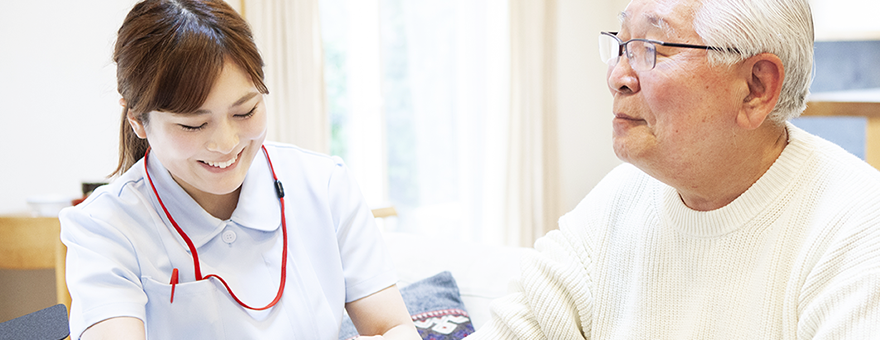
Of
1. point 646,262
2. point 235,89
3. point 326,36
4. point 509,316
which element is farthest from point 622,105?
point 326,36

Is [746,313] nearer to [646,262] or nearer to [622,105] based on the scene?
[646,262]

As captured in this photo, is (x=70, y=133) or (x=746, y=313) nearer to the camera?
(x=746, y=313)

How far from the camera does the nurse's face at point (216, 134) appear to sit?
1203mm

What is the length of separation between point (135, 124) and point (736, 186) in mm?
1046

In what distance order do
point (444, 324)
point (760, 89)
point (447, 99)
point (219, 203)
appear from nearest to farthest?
point (760, 89) → point (219, 203) → point (444, 324) → point (447, 99)

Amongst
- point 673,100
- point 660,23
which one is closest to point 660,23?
point 660,23

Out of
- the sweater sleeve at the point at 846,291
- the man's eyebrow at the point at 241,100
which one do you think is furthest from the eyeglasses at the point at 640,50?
the man's eyebrow at the point at 241,100

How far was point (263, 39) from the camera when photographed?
323 centimetres

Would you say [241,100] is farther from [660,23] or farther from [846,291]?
[846,291]

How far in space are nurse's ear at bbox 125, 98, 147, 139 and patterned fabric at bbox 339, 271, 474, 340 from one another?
0.69 meters

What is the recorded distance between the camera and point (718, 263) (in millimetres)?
1103

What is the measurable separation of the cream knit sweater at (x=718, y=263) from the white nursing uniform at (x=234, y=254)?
0.35 metres

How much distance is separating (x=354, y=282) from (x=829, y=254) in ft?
2.89

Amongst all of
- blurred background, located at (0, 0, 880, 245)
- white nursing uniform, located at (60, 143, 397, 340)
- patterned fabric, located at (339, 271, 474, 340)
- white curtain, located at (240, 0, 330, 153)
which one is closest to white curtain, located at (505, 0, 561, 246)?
blurred background, located at (0, 0, 880, 245)
